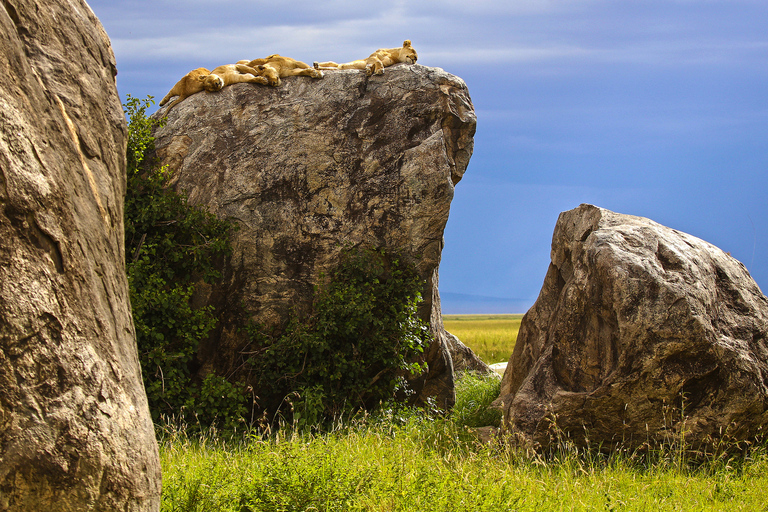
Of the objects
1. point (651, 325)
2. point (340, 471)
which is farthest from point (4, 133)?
point (651, 325)

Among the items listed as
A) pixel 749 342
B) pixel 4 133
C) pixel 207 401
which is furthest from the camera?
pixel 207 401

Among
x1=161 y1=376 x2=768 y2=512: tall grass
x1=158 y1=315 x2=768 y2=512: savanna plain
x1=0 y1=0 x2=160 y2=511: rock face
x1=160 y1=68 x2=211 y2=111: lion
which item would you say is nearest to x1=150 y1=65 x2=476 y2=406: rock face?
x1=160 y1=68 x2=211 y2=111: lion

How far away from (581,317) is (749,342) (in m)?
2.06

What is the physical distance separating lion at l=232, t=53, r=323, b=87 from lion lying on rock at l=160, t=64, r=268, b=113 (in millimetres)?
93

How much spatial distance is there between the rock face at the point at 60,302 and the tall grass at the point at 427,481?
149 cm

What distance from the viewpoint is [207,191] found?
382 inches

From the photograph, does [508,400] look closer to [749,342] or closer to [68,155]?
[749,342]

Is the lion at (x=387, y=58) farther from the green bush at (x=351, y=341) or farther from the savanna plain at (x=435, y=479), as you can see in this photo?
the savanna plain at (x=435, y=479)

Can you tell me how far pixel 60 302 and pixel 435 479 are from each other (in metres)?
3.48

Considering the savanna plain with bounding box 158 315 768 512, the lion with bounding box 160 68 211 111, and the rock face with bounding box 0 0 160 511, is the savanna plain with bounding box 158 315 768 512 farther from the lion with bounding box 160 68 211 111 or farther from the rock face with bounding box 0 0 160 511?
the lion with bounding box 160 68 211 111

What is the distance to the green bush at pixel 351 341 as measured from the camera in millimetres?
9109

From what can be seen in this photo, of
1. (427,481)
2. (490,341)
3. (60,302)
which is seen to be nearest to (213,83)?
(60,302)

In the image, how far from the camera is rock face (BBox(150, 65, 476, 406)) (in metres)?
9.55

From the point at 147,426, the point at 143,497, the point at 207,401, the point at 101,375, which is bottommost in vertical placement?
the point at 207,401
